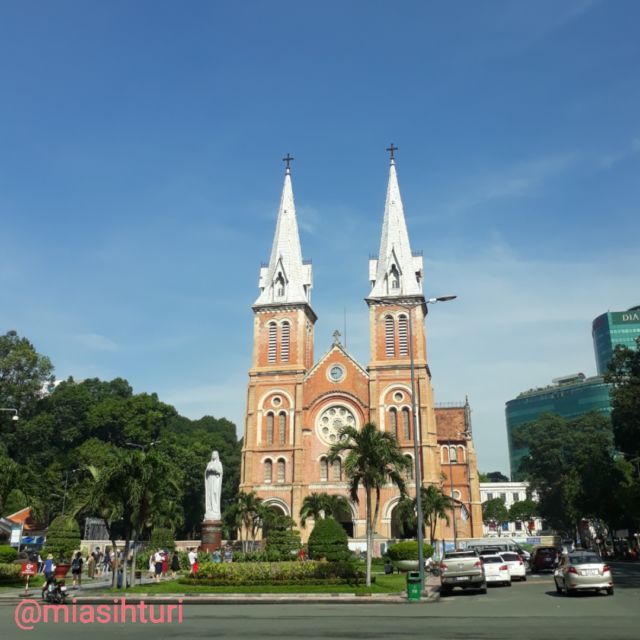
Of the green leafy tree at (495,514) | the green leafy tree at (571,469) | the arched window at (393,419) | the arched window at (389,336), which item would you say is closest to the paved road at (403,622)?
the arched window at (393,419)

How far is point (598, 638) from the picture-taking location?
11836 millimetres

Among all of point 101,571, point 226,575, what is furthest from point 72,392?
point 226,575

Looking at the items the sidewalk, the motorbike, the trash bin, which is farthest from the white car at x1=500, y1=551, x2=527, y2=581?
the motorbike

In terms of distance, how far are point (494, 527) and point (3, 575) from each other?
310 ft

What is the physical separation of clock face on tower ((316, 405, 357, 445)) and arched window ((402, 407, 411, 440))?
420 cm

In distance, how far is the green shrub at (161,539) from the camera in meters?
45.6

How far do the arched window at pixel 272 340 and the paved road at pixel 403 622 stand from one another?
40.1m

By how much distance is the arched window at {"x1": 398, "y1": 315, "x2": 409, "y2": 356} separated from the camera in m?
57.8

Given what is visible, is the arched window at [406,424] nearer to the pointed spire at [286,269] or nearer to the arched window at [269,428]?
the arched window at [269,428]

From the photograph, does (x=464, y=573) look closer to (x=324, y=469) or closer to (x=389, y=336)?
(x=324, y=469)

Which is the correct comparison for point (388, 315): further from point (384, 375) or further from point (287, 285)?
point (287, 285)

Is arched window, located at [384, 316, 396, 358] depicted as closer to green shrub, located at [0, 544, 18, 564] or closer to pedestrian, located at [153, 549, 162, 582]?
pedestrian, located at [153, 549, 162, 582]

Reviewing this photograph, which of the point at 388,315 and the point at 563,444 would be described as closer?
the point at 388,315

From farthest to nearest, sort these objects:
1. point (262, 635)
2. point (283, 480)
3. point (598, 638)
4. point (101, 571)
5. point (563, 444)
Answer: point (563, 444) < point (283, 480) < point (101, 571) < point (262, 635) < point (598, 638)
